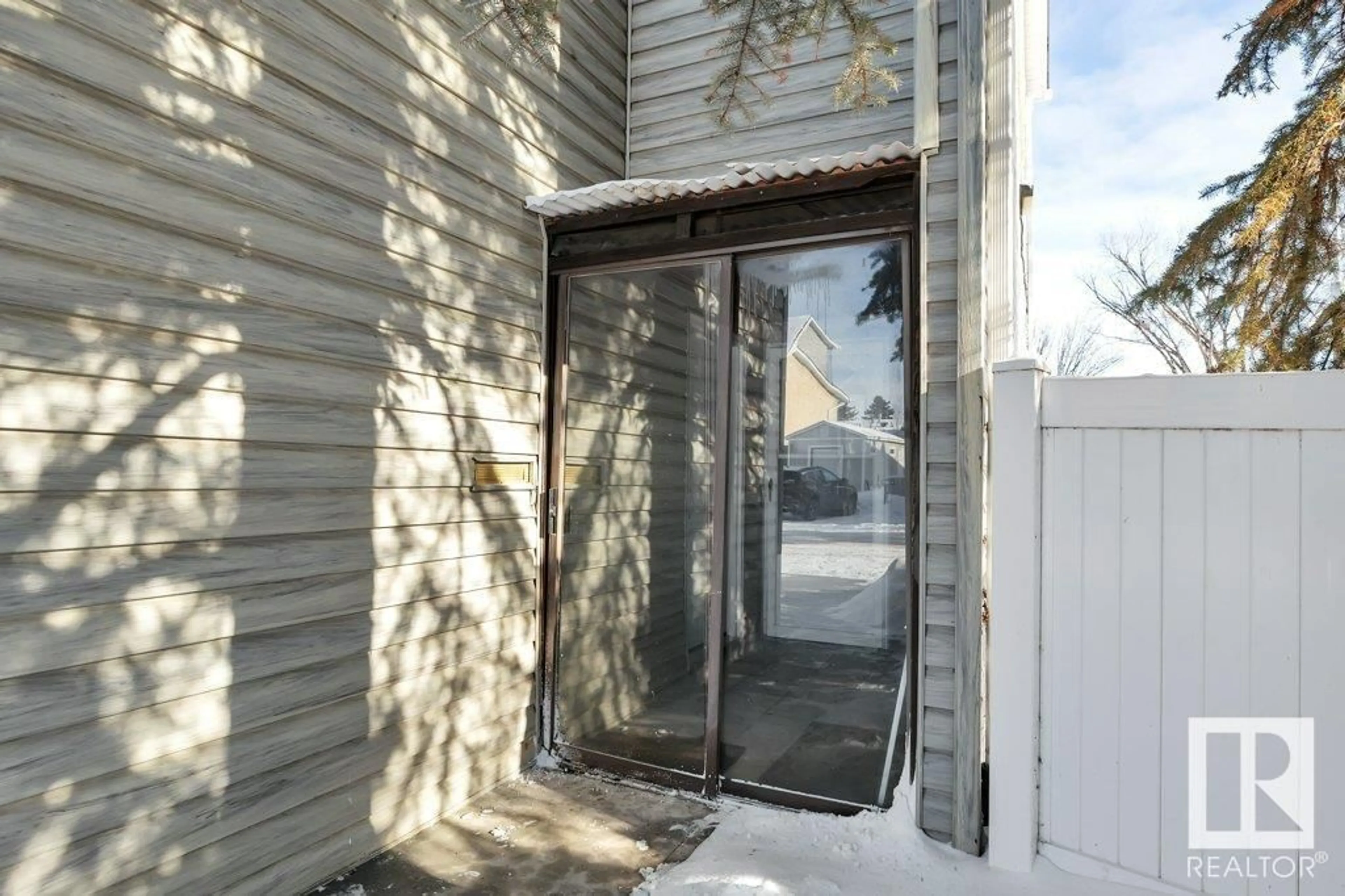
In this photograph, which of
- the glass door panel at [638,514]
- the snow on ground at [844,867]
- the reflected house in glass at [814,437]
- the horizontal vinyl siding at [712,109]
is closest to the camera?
the snow on ground at [844,867]

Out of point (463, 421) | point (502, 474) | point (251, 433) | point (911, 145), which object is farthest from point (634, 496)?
point (911, 145)

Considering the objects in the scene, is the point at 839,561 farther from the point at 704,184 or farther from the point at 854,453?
the point at 704,184

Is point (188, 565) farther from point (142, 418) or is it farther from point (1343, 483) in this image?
point (1343, 483)

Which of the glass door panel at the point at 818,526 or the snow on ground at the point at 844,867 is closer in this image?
the snow on ground at the point at 844,867

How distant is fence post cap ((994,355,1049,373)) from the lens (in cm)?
222

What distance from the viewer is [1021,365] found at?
2230 millimetres

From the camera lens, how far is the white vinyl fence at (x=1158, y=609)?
5.99 ft

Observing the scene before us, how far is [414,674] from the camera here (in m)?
2.61

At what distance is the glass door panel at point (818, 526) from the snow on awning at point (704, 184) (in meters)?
0.29

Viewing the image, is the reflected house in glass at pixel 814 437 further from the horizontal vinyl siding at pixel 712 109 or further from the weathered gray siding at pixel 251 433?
the weathered gray siding at pixel 251 433

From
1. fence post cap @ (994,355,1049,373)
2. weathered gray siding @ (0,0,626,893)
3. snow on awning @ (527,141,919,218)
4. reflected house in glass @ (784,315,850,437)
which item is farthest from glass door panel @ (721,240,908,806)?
weathered gray siding @ (0,0,626,893)

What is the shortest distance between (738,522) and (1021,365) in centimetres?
120

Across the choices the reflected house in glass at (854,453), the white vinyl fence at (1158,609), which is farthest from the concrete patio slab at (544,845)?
the reflected house in glass at (854,453)

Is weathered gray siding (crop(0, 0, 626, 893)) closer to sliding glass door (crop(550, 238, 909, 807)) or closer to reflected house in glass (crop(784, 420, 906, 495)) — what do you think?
sliding glass door (crop(550, 238, 909, 807))
